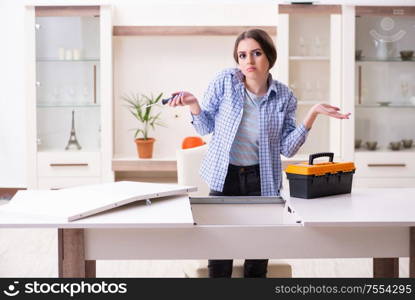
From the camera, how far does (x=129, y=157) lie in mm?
5527

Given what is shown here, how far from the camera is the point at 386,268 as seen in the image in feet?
9.61

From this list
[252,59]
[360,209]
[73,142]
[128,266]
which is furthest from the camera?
[73,142]

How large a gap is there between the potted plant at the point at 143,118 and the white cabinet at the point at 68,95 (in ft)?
0.75

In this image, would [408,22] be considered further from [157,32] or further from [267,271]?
[267,271]

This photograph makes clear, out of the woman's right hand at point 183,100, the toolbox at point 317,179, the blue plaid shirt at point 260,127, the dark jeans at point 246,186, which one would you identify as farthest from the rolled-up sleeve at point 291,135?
the woman's right hand at point 183,100

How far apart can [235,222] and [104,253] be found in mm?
552

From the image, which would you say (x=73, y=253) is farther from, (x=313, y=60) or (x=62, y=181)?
(x=313, y=60)

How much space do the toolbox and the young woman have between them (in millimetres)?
240

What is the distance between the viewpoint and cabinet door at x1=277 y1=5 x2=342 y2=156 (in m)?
5.36

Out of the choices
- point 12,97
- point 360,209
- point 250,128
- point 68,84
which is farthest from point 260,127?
point 12,97

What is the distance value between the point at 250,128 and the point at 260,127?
0.16 feet

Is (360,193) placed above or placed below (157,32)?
below

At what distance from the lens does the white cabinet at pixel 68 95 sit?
5375 millimetres

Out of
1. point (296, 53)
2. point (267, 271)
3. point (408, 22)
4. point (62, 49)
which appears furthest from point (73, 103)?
point (267, 271)
